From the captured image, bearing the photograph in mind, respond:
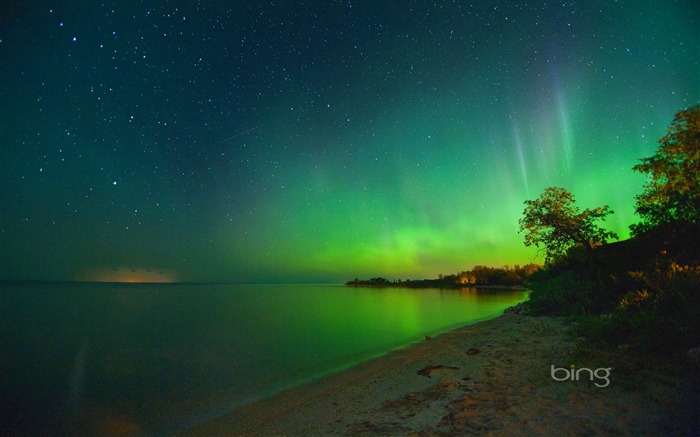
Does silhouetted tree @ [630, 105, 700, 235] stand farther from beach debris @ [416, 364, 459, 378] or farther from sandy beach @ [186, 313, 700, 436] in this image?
beach debris @ [416, 364, 459, 378]

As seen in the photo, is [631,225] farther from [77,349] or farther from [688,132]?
[77,349]

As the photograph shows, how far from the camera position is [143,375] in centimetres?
1438

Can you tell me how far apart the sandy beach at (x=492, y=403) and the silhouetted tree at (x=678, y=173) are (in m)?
7.91

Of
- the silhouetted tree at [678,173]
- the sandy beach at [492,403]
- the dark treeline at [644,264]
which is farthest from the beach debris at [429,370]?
the silhouetted tree at [678,173]

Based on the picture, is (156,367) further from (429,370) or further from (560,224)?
(560,224)

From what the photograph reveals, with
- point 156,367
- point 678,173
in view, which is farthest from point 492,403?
point 156,367

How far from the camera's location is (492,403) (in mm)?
6555

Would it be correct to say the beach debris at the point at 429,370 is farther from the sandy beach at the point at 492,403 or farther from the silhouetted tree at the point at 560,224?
the silhouetted tree at the point at 560,224

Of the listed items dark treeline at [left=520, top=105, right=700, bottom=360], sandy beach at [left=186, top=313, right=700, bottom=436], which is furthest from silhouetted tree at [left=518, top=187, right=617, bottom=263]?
sandy beach at [left=186, top=313, right=700, bottom=436]

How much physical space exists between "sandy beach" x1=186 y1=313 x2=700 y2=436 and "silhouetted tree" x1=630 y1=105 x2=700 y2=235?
7.91 m

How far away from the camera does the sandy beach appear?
17.3 ft

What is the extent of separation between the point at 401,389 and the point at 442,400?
75.1 inches

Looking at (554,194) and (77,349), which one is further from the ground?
(554,194)

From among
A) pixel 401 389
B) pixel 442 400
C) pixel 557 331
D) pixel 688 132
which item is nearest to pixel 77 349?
pixel 401 389
